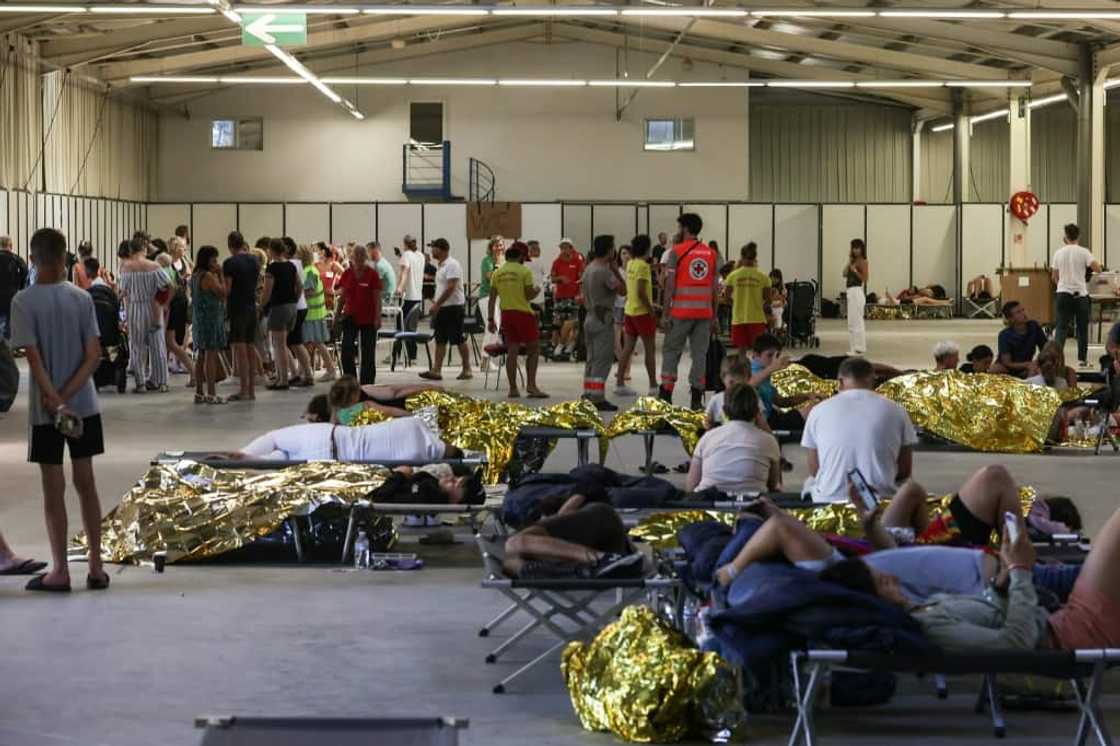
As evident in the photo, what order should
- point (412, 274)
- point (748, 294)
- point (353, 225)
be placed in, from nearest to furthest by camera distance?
point (748, 294) → point (412, 274) → point (353, 225)

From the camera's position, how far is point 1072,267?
66.5 ft

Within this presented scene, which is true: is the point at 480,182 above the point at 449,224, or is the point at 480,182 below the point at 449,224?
above

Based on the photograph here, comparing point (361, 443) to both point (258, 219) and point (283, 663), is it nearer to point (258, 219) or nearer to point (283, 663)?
point (283, 663)

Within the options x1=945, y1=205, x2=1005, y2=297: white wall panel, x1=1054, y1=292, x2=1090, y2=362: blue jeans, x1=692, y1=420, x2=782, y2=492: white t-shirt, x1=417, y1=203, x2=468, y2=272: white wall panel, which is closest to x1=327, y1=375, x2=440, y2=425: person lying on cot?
x1=692, y1=420, x2=782, y2=492: white t-shirt

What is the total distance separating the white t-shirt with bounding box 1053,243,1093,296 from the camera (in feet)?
65.3

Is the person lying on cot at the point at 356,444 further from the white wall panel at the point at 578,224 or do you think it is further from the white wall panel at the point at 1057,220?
the white wall panel at the point at 1057,220

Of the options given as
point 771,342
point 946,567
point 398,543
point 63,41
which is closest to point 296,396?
point 771,342

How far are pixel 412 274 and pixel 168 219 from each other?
15.4 m

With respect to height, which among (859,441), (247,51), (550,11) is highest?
(247,51)

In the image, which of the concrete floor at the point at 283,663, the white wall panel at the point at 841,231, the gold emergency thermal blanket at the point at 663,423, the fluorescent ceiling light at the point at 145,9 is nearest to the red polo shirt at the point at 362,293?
the fluorescent ceiling light at the point at 145,9

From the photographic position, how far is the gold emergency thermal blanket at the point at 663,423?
10.8 metres

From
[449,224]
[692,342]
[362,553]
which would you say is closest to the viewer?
[362,553]

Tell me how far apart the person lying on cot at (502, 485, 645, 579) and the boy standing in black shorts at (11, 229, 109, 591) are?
203 cm

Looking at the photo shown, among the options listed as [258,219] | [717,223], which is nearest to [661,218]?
[717,223]
